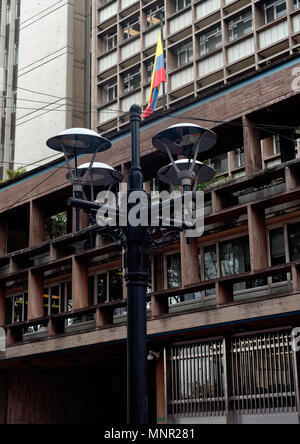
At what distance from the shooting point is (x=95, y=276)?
2462 centimetres

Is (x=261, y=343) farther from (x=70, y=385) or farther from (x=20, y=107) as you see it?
(x=20, y=107)

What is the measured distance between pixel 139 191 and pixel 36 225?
51.7 feet

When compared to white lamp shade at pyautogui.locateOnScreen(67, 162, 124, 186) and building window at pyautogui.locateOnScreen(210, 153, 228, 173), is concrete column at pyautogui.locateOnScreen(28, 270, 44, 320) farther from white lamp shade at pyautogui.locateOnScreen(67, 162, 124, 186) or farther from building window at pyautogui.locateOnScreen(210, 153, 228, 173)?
building window at pyautogui.locateOnScreen(210, 153, 228, 173)

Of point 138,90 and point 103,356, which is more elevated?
point 138,90

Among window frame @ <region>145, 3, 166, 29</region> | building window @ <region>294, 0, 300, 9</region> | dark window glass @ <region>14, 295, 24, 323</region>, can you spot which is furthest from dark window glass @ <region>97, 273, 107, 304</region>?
window frame @ <region>145, 3, 166, 29</region>

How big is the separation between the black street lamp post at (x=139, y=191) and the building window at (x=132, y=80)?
98.2 ft

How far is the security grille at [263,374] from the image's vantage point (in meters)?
17.3

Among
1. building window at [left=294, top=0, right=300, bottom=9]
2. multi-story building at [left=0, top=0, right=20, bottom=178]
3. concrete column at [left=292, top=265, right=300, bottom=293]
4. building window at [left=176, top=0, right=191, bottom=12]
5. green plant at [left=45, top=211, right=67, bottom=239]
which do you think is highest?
multi-story building at [left=0, top=0, right=20, bottom=178]

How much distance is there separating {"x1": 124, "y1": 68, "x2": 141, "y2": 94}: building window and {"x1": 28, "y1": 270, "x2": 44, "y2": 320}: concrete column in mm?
18609

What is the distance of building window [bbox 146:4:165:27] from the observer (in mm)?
40062

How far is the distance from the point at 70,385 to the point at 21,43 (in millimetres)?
27808

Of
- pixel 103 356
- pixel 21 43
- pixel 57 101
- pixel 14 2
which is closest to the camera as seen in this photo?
pixel 103 356

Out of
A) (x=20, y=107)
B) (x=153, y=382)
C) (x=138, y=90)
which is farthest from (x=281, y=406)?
(x=20, y=107)

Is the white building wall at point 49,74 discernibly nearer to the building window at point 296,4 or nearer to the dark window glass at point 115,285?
the building window at point 296,4
